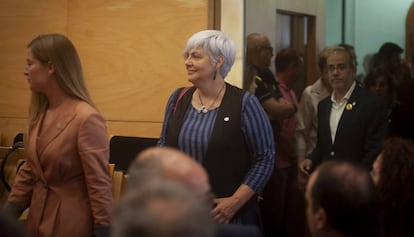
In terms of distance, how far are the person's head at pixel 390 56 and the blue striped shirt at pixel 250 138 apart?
1497 mm

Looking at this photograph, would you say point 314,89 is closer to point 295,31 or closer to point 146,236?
point 295,31

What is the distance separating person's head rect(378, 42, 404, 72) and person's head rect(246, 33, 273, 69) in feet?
2.68

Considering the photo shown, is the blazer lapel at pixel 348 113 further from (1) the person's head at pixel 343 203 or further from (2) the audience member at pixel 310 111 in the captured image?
(1) the person's head at pixel 343 203

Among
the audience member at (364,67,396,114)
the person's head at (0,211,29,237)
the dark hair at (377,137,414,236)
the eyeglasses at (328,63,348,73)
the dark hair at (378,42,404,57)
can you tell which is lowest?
the dark hair at (377,137,414,236)

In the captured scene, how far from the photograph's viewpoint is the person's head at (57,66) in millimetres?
4160

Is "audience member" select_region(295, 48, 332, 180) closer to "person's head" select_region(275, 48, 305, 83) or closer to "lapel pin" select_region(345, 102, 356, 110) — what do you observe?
"person's head" select_region(275, 48, 305, 83)

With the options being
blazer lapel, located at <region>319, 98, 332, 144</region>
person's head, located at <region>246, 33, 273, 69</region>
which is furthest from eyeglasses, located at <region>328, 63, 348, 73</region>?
person's head, located at <region>246, 33, 273, 69</region>

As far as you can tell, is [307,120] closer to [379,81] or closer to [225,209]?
[379,81]

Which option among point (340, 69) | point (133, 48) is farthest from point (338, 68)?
point (133, 48)

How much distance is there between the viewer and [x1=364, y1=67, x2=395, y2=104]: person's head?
5531 mm

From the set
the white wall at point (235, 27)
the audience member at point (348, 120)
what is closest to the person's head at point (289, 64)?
the white wall at point (235, 27)

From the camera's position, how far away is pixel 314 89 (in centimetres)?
583

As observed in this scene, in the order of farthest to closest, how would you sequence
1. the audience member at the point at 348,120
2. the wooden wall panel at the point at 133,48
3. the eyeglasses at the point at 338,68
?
the wooden wall panel at the point at 133,48, the eyeglasses at the point at 338,68, the audience member at the point at 348,120

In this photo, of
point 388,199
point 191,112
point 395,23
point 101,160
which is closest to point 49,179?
point 101,160
